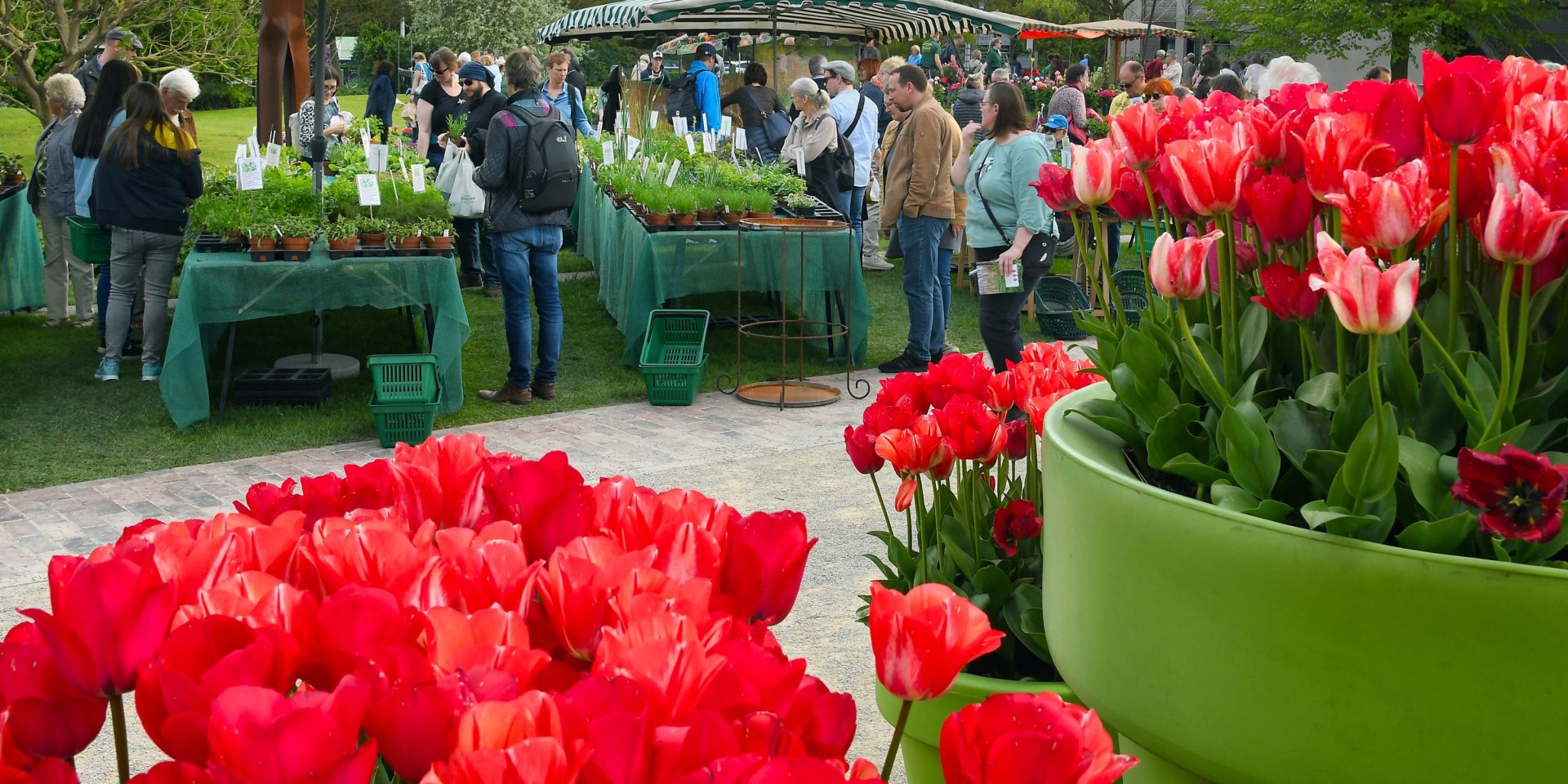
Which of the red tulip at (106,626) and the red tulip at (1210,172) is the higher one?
the red tulip at (1210,172)

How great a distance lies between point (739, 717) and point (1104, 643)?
526 mm

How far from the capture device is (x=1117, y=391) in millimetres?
1340

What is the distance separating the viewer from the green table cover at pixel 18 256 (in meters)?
8.89

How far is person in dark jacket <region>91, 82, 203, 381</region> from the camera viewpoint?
703 cm

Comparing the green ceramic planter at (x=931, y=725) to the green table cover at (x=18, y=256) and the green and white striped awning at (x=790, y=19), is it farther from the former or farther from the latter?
the green and white striped awning at (x=790, y=19)

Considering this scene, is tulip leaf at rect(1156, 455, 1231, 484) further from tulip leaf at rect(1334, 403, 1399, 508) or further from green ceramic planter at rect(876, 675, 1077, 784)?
green ceramic planter at rect(876, 675, 1077, 784)

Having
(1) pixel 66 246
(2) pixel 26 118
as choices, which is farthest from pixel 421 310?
(2) pixel 26 118

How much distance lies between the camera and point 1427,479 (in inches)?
41.5

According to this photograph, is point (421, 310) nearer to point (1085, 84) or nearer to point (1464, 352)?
point (1464, 352)

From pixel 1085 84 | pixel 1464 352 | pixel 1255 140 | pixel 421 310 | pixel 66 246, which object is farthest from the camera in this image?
pixel 1085 84

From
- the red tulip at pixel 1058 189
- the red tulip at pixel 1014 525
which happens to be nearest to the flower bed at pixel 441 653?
the red tulip at pixel 1058 189

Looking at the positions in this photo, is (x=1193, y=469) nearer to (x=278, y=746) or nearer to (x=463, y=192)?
(x=278, y=746)

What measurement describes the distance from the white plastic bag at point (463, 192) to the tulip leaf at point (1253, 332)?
27.3ft

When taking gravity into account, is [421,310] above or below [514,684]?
below
